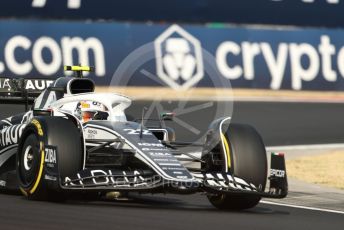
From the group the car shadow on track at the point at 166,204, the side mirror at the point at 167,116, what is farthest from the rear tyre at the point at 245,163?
the side mirror at the point at 167,116

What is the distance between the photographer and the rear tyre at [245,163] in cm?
1204

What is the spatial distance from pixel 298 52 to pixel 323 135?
2.34 m

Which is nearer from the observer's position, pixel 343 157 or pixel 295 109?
pixel 343 157

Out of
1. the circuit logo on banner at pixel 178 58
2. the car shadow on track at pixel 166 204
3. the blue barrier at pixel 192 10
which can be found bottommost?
the car shadow on track at pixel 166 204

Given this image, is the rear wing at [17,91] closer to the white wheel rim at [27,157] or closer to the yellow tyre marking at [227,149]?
the white wheel rim at [27,157]

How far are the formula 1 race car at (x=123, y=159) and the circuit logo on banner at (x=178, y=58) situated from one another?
9.23m

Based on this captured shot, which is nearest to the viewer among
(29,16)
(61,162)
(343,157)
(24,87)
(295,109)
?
(61,162)

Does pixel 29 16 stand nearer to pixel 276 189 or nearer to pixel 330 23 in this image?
pixel 330 23

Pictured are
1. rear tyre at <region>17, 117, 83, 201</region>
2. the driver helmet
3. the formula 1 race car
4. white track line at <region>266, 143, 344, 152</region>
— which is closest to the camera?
the formula 1 race car

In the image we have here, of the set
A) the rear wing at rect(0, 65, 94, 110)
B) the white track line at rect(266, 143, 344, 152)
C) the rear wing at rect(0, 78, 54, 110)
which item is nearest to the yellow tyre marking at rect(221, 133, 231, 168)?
the rear wing at rect(0, 65, 94, 110)

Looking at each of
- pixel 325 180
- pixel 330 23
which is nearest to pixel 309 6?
pixel 330 23

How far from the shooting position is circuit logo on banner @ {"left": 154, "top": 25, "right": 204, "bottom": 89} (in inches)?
878

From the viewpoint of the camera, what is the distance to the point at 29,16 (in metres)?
21.5

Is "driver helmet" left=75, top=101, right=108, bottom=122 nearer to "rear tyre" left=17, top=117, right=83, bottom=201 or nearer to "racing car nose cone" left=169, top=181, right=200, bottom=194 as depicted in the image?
"rear tyre" left=17, top=117, right=83, bottom=201
